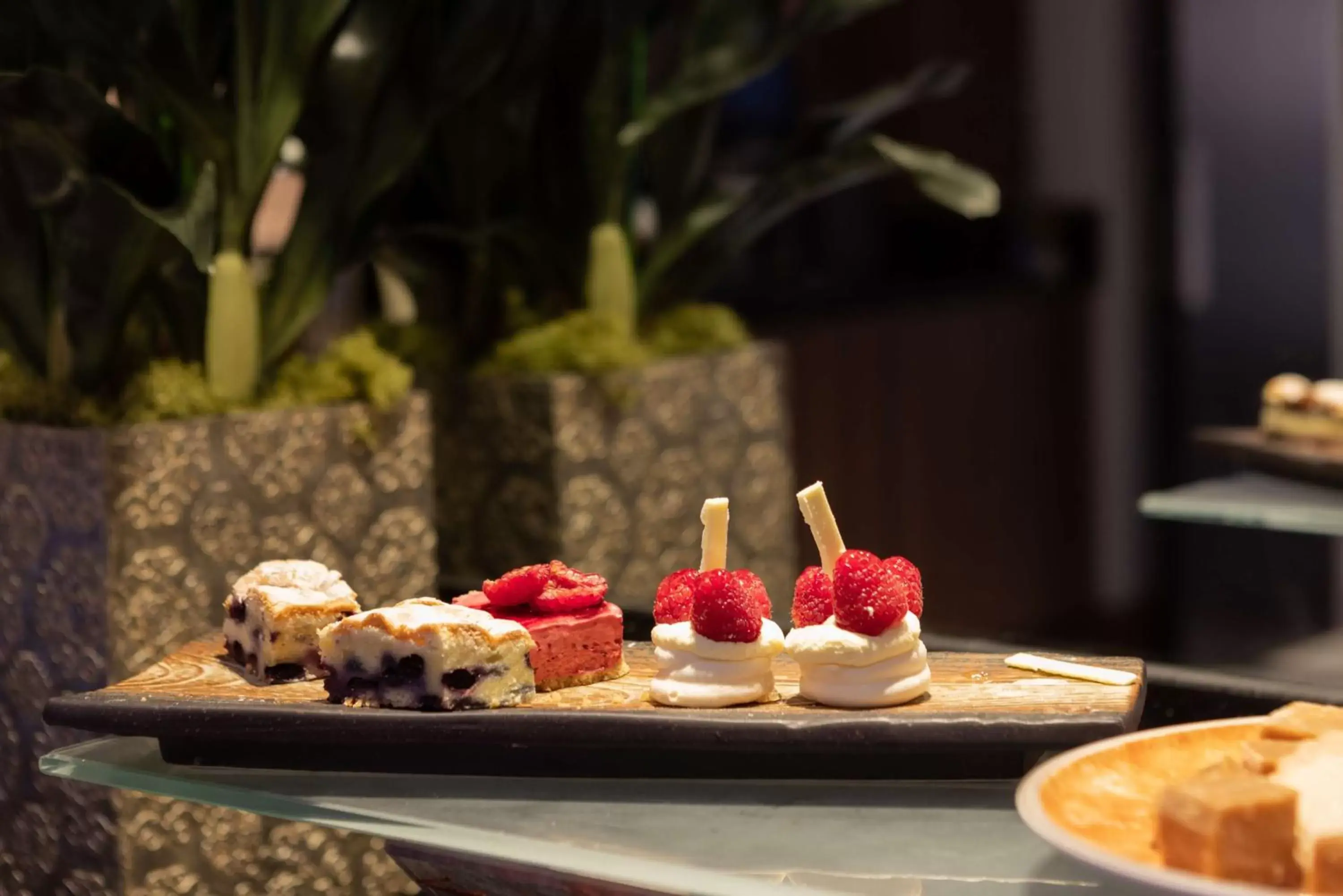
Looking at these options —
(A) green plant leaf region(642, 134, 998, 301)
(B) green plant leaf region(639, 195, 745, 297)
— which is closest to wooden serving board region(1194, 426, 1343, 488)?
(A) green plant leaf region(642, 134, 998, 301)

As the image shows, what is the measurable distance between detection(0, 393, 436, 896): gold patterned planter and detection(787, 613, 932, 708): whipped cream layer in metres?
0.89

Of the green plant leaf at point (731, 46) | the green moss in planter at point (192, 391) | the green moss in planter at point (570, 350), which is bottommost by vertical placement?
the green moss in planter at point (192, 391)

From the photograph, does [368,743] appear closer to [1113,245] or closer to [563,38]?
[563,38]

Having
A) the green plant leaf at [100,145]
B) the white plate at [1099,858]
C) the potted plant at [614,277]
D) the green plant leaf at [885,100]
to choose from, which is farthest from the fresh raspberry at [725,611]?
the green plant leaf at [885,100]

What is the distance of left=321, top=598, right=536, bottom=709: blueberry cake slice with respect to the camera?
46.8 inches

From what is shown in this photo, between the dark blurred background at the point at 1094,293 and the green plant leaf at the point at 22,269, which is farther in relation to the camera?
the dark blurred background at the point at 1094,293

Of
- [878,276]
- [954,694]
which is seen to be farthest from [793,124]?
[954,694]

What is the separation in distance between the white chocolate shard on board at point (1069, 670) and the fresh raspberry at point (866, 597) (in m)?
0.12

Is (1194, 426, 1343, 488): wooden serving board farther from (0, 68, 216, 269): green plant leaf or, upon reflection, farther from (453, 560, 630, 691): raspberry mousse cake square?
(0, 68, 216, 269): green plant leaf

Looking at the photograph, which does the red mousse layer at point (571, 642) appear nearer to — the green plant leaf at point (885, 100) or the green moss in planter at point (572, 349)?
the green moss in planter at point (572, 349)

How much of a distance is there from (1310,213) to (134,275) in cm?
300

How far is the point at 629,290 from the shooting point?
2514 millimetres

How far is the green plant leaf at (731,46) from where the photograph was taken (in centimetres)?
238

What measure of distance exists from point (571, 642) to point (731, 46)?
1.39m
